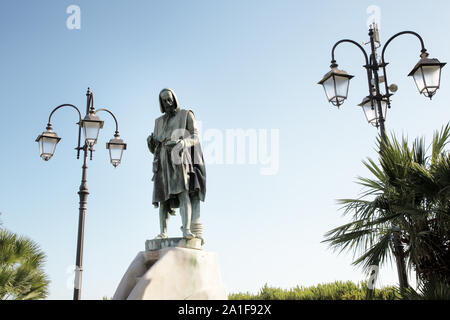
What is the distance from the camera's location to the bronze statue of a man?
20.9 ft

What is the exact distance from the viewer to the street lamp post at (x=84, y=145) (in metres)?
8.74

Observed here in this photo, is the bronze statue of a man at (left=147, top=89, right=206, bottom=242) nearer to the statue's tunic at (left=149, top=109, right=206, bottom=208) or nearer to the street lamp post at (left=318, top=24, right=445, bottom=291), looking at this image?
the statue's tunic at (left=149, top=109, right=206, bottom=208)

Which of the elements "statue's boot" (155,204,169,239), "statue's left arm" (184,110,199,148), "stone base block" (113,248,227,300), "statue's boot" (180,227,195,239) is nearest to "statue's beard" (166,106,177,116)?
"statue's left arm" (184,110,199,148)

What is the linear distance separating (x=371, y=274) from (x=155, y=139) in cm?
380

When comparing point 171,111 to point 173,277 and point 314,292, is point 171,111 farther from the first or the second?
point 314,292

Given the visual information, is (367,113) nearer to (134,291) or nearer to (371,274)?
(371,274)

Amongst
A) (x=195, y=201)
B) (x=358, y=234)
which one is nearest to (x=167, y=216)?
(x=195, y=201)

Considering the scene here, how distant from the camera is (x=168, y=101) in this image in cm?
683

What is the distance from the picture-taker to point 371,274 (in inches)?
262

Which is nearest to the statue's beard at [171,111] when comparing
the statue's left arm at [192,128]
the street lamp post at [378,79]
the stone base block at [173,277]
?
Answer: the statue's left arm at [192,128]

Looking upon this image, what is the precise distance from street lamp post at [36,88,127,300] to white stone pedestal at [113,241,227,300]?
114 inches

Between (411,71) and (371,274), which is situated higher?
(411,71)

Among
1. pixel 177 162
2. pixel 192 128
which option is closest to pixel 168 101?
pixel 192 128
